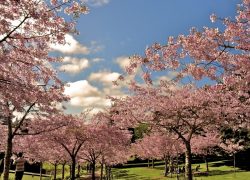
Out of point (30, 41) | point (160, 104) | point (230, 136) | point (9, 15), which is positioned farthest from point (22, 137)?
point (230, 136)

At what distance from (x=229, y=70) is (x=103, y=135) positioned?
71.0 ft

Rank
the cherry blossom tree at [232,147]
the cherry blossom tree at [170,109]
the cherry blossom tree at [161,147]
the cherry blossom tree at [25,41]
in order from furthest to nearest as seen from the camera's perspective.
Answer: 1. the cherry blossom tree at [232,147]
2. the cherry blossom tree at [161,147]
3. the cherry blossom tree at [170,109]
4. the cherry blossom tree at [25,41]

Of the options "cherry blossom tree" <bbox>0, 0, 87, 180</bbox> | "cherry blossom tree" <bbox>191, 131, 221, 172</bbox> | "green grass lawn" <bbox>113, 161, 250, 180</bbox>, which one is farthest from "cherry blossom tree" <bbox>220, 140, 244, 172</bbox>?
"cherry blossom tree" <bbox>0, 0, 87, 180</bbox>

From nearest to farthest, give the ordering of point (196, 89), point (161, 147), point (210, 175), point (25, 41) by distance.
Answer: point (25, 41), point (196, 89), point (210, 175), point (161, 147)

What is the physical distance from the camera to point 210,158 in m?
84.8

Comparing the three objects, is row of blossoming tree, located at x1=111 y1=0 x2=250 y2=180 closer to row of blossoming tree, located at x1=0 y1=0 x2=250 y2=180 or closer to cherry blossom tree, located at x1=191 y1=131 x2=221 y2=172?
row of blossoming tree, located at x1=0 y1=0 x2=250 y2=180

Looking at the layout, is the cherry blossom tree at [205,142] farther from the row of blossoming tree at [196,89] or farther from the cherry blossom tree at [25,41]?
the cherry blossom tree at [25,41]

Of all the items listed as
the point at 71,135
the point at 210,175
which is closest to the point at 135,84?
the point at 71,135

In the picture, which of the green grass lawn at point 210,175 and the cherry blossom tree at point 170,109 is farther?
the green grass lawn at point 210,175

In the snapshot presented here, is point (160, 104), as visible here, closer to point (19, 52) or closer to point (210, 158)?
point (19, 52)

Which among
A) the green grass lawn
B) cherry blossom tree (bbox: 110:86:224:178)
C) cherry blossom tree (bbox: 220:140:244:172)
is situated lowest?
the green grass lawn

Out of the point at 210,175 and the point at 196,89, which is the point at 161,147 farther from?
the point at 196,89

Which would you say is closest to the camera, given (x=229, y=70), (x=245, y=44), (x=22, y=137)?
(x=245, y=44)

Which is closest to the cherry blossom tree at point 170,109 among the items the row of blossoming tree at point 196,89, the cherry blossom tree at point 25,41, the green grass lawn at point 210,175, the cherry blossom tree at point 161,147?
the row of blossoming tree at point 196,89
